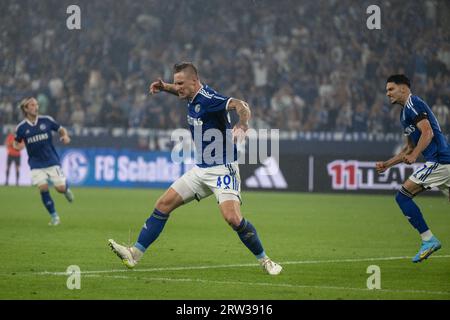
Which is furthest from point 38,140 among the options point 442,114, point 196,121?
point 442,114

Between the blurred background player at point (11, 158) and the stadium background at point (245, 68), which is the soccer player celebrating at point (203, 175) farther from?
the blurred background player at point (11, 158)

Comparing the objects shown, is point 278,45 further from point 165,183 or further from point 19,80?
point 19,80

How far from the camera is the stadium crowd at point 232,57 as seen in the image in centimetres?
2975

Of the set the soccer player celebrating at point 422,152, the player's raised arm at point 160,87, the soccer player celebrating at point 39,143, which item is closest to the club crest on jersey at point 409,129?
the soccer player celebrating at point 422,152

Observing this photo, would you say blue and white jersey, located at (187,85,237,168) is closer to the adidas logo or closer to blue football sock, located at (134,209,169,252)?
blue football sock, located at (134,209,169,252)

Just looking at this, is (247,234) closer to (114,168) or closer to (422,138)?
(422,138)

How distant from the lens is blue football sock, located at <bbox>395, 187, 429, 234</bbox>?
12.2 metres

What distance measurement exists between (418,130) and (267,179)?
1659 cm

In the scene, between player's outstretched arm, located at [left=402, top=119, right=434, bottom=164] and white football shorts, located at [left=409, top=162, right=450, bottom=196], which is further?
white football shorts, located at [left=409, top=162, right=450, bottom=196]

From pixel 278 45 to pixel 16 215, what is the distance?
14824 millimetres

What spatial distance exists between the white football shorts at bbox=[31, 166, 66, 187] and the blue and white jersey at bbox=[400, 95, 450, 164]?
8601 mm

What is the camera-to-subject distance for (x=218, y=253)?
13.4 meters

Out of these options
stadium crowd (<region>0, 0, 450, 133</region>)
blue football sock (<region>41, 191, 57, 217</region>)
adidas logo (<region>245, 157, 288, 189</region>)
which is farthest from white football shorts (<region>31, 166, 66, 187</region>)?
stadium crowd (<region>0, 0, 450, 133</region>)

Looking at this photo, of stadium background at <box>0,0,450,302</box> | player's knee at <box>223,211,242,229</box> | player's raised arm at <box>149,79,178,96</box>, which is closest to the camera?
player's knee at <box>223,211,242,229</box>
